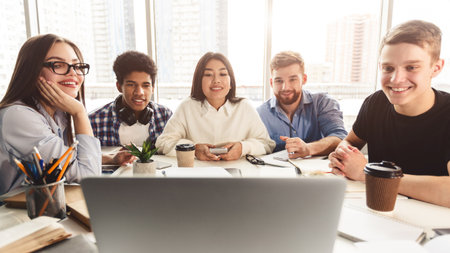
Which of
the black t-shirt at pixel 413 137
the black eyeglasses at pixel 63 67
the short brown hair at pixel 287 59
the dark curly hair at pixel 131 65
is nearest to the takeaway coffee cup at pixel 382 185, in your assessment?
the black t-shirt at pixel 413 137

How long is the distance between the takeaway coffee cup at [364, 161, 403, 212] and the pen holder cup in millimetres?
896

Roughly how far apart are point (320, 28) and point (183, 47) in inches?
65.1

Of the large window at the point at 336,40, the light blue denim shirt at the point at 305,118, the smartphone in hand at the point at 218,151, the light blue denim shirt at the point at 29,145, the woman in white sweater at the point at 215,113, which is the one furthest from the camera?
the large window at the point at 336,40

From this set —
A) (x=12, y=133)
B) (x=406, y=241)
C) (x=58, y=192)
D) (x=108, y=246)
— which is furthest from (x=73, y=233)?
(x=406, y=241)

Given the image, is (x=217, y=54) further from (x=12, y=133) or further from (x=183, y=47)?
(x=183, y=47)

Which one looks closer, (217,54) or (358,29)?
(217,54)

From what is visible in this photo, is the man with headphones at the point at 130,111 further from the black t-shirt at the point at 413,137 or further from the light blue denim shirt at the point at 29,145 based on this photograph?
the black t-shirt at the point at 413,137

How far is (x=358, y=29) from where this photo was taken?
3.13 meters

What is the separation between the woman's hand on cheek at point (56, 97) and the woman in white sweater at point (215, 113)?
0.70 meters

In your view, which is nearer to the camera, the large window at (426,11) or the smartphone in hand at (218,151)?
the smartphone in hand at (218,151)

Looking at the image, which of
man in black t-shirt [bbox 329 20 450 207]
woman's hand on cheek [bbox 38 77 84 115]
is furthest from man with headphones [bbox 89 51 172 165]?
man in black t-shirt [bbox 329 20 450 207]

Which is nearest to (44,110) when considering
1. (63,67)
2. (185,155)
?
(63,67)

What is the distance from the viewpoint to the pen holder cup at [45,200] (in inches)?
28.8

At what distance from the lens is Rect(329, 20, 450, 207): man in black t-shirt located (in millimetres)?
1131
